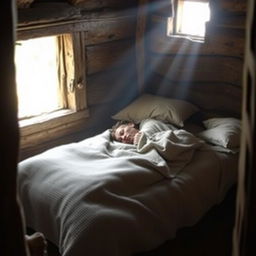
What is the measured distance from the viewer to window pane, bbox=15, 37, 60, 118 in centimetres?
359

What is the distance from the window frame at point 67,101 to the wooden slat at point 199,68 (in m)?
0.83

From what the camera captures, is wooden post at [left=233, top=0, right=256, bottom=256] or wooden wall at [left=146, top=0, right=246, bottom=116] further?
wooden wall at [left=146, top=0, right=246, bottom=116]

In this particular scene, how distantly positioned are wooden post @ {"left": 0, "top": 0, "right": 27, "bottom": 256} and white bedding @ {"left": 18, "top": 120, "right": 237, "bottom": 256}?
4.00ft

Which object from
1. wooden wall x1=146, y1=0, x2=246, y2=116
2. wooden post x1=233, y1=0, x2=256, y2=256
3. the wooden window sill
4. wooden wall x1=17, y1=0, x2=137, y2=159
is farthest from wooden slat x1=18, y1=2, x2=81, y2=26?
wooden post x1=233, y1=0, x2=256, y2=256

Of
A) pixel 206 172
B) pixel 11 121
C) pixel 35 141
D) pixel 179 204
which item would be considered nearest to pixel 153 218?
pixel 179 204

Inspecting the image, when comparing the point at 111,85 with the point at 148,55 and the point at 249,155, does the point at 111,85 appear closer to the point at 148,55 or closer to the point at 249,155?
the point at 148,55

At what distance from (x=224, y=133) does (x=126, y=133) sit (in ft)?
2.59

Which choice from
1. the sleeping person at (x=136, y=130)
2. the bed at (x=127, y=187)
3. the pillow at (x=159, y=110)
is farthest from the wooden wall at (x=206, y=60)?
the sleeping person at (x=136, y=130)

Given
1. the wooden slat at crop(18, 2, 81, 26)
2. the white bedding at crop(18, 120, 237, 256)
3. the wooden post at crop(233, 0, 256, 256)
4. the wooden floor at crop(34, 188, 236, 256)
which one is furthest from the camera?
the wooden slat at crop(18, 2, 81, 26)

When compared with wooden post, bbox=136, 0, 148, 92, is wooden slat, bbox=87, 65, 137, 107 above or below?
below

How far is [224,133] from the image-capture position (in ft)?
11.0

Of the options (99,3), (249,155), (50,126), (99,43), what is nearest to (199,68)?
(99,43)

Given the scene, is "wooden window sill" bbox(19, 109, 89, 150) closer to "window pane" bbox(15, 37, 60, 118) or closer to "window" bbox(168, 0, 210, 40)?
"window pane" bbox(15, 37, 60, 118)

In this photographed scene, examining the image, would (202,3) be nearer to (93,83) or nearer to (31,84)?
(93,83)
